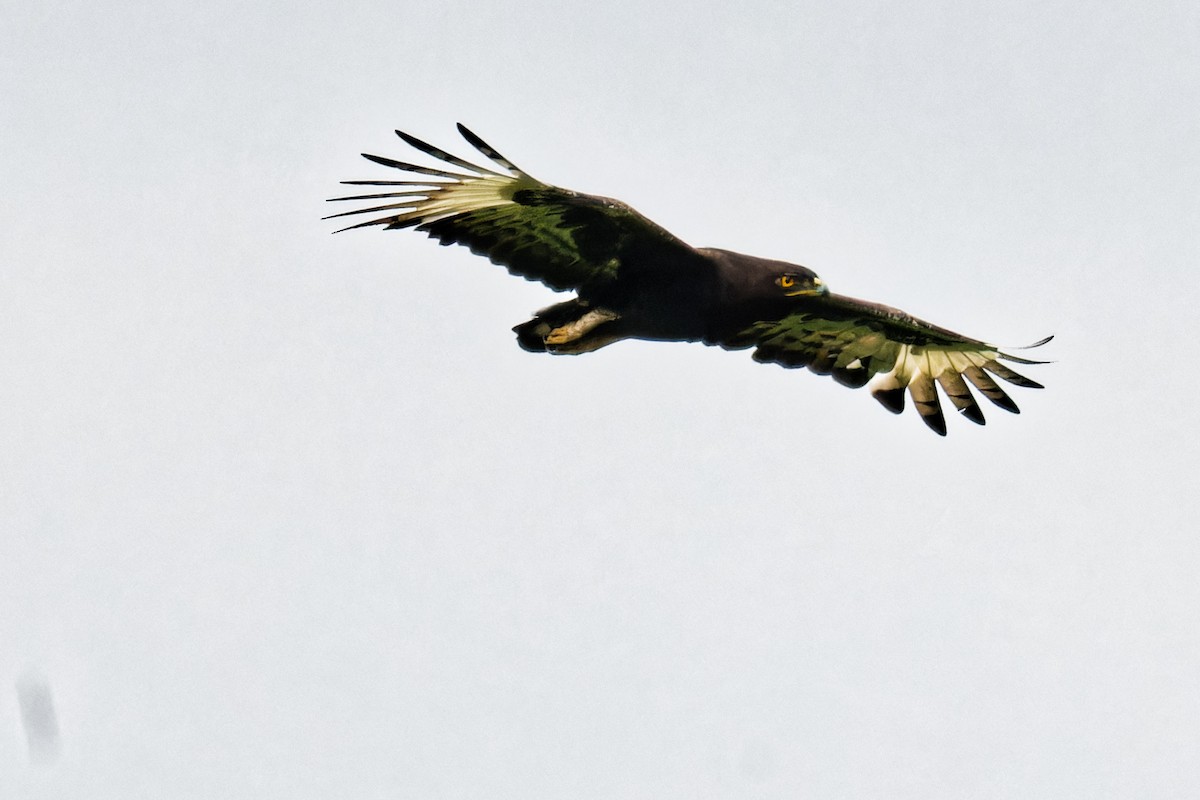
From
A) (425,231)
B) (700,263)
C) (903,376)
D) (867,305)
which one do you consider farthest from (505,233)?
(903,376)

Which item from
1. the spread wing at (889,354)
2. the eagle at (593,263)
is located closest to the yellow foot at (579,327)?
the eagle at (593,263)

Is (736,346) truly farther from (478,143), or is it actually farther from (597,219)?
(478,143)

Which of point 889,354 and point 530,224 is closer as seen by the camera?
point 530,224

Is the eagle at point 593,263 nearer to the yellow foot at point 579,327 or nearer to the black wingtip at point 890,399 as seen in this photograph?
the yellow foot at point 579,327

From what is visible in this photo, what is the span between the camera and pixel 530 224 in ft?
46.7

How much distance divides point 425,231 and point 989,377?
5544 millimetres

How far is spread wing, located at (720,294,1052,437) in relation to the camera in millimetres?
15562

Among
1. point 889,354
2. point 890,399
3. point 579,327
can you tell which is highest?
point 579,327

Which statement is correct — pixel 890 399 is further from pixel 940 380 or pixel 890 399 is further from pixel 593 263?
pixel 593 263

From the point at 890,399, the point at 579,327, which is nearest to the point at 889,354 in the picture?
the point at 890,399

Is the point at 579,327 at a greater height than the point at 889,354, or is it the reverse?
the point at 579,327

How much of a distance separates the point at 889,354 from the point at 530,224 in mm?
3969

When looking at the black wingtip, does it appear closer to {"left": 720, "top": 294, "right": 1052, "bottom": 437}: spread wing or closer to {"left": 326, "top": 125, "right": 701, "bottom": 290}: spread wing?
{"left": 720, "top": 294, "right": 1052, "bottom": 437}: spread wing

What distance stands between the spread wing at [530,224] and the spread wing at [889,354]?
158 centimetres
